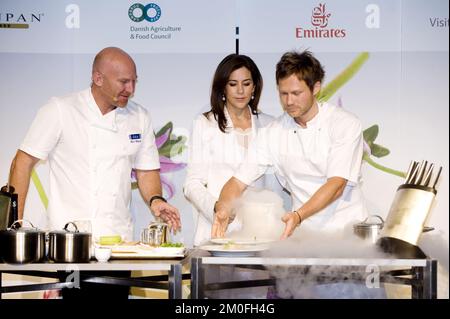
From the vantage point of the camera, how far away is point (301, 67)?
13.0 feet

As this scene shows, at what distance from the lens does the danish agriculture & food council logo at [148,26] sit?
160 inches

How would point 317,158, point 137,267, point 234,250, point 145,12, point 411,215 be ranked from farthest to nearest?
1. point 145,12
2. point 317,158
3. point 411,215
4. point 234,250
5. point 137,267

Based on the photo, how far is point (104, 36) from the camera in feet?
13.4

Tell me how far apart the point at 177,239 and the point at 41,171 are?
2.70 feet

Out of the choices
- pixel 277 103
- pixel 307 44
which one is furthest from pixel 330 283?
pixel 307 44

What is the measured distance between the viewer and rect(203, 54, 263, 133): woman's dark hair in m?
4.00

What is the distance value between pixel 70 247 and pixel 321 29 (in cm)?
187

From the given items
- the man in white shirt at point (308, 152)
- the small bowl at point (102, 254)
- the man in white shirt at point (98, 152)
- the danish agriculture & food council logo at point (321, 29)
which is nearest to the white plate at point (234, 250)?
the small bowl at point (102, 254)

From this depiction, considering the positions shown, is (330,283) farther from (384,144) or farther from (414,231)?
(384,144)

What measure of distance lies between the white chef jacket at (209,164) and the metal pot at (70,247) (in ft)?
3.58

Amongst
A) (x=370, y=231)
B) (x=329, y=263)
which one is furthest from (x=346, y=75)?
(x=329, y=263)

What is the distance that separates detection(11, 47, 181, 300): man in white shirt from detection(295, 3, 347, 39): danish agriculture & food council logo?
0.99 m

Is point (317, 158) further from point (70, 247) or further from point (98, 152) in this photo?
point (70, 247)

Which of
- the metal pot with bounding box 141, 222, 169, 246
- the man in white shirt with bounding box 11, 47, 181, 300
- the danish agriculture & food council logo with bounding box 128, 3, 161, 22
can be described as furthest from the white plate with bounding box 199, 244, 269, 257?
the danish agriculture & food council logo with bounding box 128, 3, 161, 22
